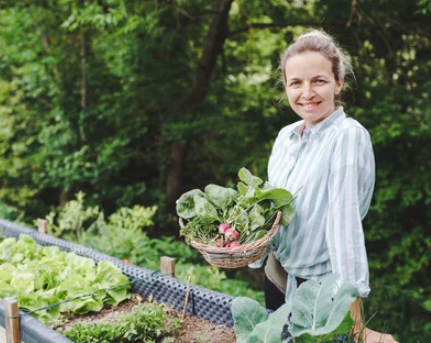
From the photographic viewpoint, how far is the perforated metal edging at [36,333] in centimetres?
197

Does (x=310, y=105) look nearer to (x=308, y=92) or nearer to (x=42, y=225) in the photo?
(x=308, y=92)

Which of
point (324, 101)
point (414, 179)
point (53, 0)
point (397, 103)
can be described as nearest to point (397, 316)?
point (414, 179)

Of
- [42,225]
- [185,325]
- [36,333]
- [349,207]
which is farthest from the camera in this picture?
[42,225]

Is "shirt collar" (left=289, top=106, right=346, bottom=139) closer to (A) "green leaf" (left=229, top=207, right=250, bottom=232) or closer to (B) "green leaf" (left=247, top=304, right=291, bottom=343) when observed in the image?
(A) "green leaf" (left=229, top=207, right=250, bottom=232)

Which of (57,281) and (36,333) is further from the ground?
(36,333)

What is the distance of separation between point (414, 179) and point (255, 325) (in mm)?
3817

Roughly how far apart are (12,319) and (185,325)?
2.68 feet

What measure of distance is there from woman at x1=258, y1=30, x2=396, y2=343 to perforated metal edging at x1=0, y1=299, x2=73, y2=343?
90cm

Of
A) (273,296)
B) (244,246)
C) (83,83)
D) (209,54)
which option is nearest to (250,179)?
(244,246)

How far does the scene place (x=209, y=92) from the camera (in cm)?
672

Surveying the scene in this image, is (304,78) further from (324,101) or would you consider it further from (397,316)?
(397,316)

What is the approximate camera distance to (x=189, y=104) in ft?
21.5

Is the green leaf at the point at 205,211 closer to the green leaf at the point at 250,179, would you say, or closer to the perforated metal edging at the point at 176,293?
the green leaf at the point at 250,179

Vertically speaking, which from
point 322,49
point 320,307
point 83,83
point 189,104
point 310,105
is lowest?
point 320,307
